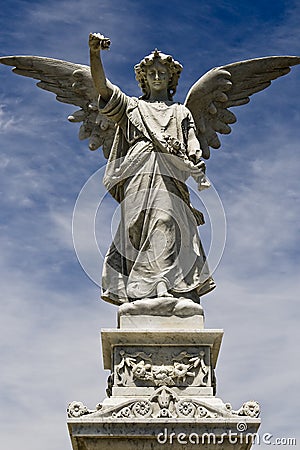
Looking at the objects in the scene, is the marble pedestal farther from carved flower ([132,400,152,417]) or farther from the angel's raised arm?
the angel's raised arm

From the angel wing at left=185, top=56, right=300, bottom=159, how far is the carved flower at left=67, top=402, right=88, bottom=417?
485 cm

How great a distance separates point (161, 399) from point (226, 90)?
529 cm

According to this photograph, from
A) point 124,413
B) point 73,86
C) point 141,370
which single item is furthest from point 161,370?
point 73,86

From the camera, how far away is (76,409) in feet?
33.6

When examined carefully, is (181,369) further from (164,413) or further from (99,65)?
(99,65)

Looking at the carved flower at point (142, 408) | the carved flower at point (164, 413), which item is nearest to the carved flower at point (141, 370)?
the carved flower at point (142, 408)

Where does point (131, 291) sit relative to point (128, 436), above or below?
above

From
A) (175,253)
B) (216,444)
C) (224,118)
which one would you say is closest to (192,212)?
(175,253)

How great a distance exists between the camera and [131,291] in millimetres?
11484

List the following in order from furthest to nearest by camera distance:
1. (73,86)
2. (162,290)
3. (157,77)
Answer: (73,86)
(157,77)
(162,290)

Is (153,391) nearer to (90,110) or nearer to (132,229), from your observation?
(132,229)

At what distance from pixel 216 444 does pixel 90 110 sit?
5.77 metres

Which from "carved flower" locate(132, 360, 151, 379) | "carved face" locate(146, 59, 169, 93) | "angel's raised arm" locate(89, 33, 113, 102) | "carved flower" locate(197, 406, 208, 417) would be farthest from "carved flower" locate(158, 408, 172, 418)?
"carved face" locate(146, 59, 169, 93)

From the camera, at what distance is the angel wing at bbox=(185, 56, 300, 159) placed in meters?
13.3
